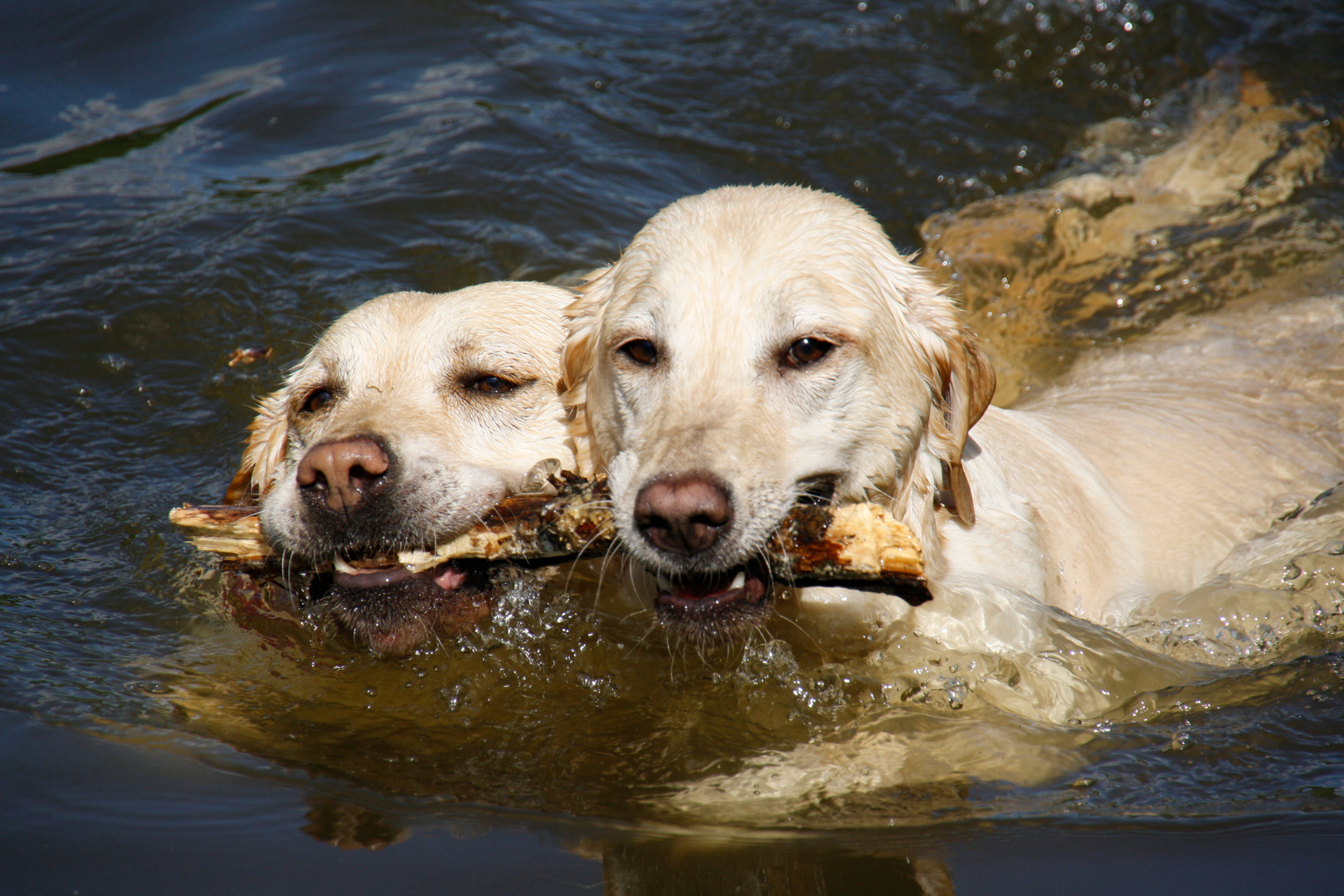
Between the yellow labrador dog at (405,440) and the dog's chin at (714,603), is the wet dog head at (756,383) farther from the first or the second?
the yellow labrador dog at (405,440)

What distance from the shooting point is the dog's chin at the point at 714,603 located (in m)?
3.63

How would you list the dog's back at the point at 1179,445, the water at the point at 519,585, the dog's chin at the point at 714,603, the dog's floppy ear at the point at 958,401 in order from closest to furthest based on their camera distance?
1. the water at the point at 519,585
2. the dog's chin at the point at 714,603
3. the dog's floppy ear at the point at 958,401
4. the dog's back at the point at 1179,445

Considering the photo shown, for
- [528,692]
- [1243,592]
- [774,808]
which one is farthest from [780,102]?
[774,808]

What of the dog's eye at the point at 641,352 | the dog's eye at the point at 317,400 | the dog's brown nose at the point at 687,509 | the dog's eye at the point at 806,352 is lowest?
the dog's eye at the point at 317,400

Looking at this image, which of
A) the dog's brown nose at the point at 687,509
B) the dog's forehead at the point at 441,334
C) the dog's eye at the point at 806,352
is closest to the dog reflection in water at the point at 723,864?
the dog's brown nose at the point at 687,509

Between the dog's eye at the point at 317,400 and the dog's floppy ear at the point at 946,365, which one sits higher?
the dog's floppy ear at the point at 946,365

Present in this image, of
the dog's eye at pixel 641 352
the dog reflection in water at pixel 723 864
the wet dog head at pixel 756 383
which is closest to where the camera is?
the dog reflection in water at pixel 723 864

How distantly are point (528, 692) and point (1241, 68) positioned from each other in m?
9.58

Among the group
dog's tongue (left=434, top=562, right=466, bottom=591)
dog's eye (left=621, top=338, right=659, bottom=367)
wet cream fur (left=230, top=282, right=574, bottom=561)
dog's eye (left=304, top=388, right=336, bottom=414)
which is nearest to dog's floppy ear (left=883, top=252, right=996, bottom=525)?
dog's eye (left=621, top=338, right=659, bottom=367)

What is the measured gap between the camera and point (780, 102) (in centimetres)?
1036

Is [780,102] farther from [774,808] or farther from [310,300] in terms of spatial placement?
[774,808]

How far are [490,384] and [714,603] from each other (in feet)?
5.60

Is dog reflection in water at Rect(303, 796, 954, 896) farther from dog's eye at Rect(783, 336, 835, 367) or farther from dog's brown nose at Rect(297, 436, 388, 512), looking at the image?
dog's eye at Rect(783, 336, 835, 367)

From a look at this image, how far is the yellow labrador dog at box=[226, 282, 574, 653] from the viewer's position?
13.6 ft
